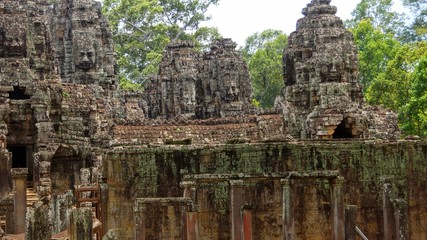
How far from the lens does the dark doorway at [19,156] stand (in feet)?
93.1

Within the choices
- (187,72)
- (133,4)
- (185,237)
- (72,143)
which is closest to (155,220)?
(185,237)

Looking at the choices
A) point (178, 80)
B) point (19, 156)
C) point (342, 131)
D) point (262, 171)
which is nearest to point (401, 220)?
point (262, 171)

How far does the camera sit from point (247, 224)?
57.3 ft

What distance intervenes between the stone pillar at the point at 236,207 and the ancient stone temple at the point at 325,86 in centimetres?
891

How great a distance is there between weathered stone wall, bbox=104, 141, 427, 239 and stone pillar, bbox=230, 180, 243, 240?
1034 millimetres

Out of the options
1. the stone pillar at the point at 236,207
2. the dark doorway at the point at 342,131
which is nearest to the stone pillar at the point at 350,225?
the stone pillar at the point at 236,207

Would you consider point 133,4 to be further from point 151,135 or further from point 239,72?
point 151,135

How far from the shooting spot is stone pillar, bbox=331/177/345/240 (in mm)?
17312

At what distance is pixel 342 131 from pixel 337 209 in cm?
1015

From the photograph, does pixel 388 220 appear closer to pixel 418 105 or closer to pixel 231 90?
pixel 418 105

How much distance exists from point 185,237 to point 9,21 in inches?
526

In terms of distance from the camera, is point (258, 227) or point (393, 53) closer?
point (258, 227)

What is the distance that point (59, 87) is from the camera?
28.7 meters

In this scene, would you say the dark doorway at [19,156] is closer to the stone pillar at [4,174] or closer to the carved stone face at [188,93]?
the stone pillar at [4,174]
